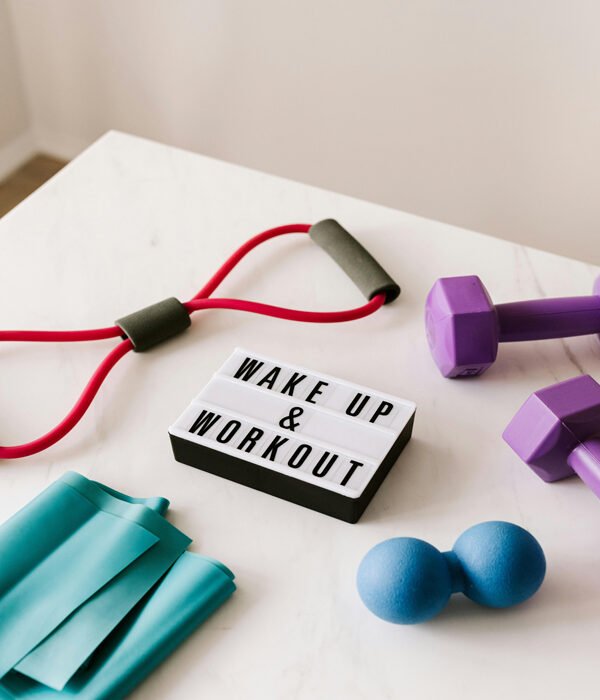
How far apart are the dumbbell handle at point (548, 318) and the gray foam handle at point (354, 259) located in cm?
11

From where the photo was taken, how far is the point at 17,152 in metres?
1.88

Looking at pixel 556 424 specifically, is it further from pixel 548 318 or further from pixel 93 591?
pixel 93 591

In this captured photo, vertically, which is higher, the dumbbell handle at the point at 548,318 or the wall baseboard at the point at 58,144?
the dumbbell handle at the point at 548,318

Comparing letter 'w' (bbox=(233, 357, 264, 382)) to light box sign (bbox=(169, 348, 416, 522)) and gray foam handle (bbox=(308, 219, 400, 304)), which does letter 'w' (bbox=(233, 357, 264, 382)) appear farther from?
gray foam handle (bbox=(308, 219, 400, 304))

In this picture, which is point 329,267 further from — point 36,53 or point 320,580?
point 36,53

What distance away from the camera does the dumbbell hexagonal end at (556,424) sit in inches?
24.7

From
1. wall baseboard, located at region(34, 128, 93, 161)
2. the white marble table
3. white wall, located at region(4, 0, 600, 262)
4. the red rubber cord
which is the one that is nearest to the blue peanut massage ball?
the white marble table

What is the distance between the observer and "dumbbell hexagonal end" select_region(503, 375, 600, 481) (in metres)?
0.63

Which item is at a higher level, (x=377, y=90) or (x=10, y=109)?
(x=377, y=90)

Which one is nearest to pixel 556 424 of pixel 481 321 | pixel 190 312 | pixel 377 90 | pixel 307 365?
pixel 481 321

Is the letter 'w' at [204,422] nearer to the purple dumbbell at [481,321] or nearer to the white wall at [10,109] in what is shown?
the purple dumbbell at [481,321]

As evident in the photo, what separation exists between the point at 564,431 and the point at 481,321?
125 mm

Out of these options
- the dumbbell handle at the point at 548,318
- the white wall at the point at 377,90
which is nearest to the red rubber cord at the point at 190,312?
the dumbbell handle at the point at 548,318

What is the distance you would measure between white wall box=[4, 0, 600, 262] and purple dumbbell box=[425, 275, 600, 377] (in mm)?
655
